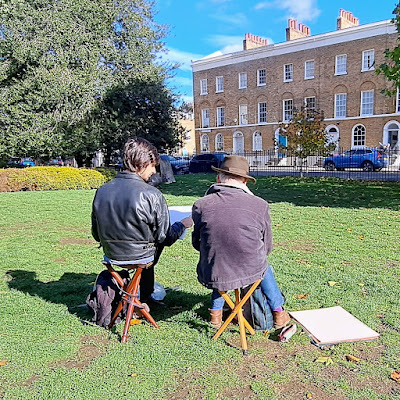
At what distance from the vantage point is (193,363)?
114 inches

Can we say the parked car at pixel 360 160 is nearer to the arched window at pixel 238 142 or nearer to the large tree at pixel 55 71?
the large tree at pixel 55 71

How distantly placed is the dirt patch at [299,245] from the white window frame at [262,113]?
34682 mm

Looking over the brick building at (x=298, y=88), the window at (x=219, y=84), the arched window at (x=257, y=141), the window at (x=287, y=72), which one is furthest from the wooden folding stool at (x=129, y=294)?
the window at (x=219, y=84)

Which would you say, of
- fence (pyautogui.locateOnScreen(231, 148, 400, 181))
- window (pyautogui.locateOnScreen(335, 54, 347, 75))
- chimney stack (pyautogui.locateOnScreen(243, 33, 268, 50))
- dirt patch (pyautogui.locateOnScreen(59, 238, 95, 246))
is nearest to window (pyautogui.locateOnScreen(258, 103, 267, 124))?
chimney stack (pyautogui.locateOnScreen(243, 33, 268, 50))

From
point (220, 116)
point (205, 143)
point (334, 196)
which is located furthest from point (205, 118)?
point (334, 196)

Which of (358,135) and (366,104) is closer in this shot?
(366,104)

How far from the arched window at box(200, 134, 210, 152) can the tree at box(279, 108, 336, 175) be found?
2423 centimetres

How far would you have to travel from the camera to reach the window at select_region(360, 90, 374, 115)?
3288 cm

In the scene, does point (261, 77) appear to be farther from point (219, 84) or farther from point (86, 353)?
point (86, 353)

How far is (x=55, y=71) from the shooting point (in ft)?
58.8

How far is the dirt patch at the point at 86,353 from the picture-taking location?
2.91 meters

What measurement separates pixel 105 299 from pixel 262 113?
38507mm

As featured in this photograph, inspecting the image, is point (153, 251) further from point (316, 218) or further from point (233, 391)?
point (316, 218)

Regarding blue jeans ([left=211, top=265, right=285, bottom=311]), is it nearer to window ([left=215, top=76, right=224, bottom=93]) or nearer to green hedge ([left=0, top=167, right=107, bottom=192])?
green hedge ([left=0, top=167, right=107, bottom=192])
